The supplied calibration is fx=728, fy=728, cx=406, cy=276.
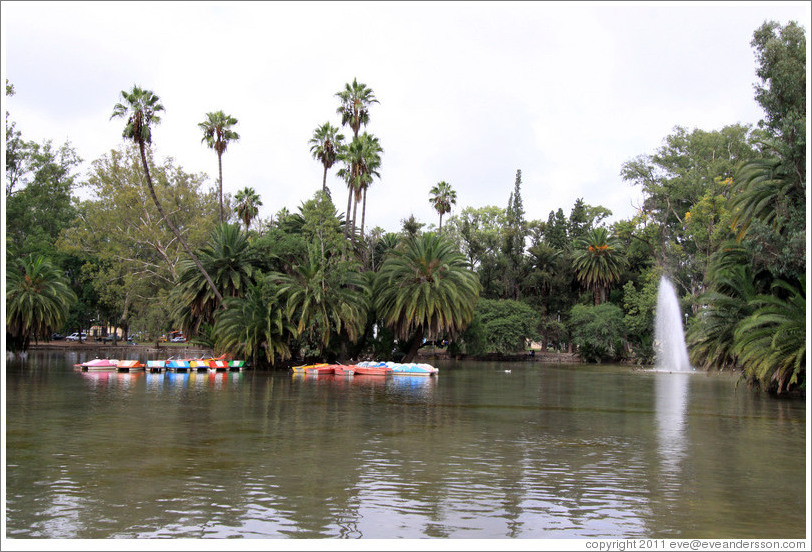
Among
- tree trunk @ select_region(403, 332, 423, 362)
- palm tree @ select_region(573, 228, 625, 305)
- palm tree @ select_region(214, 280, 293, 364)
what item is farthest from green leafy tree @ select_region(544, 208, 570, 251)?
palm tree @ select_region(214, 280, 293, 364)

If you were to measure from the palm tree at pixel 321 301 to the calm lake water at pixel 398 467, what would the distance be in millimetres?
17578

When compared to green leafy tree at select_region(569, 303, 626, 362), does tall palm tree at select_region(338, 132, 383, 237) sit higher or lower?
higher

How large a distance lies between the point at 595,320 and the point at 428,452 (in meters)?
53.6

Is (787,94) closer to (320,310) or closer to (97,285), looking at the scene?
(320,310)

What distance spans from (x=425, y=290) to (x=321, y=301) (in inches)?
330

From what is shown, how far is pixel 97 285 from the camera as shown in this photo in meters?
70.8

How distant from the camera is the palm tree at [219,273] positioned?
52156 mm

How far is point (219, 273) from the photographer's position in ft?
172

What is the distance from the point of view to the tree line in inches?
1097

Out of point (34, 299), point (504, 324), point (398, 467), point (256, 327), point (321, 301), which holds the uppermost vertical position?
point (321, 301)

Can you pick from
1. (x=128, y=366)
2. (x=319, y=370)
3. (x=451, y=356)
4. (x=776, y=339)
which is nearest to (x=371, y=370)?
(x=319, y=370)

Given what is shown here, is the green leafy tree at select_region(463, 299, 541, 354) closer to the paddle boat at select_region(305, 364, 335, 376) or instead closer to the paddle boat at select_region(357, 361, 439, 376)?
the paddle boat at select_region(357, 361, 439, 376)

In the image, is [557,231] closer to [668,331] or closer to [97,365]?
[668,331]

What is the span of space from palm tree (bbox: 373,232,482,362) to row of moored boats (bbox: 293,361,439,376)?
5.57m
